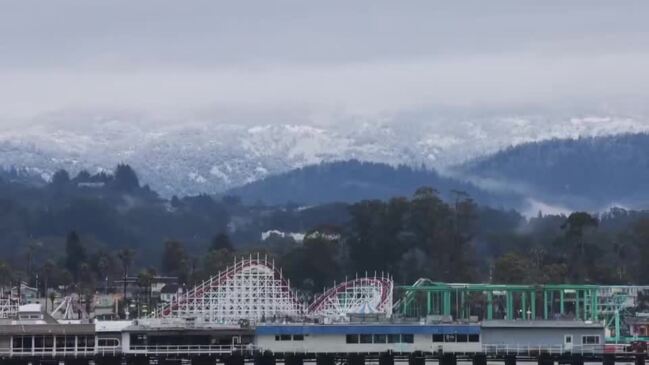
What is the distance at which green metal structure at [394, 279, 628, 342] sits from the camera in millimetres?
152000

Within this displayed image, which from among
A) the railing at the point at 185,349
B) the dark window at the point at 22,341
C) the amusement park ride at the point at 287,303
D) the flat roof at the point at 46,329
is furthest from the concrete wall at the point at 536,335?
the dark window at the point at 22,341

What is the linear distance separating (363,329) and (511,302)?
32.7m

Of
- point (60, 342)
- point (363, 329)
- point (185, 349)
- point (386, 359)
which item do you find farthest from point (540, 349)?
point (60, 342)

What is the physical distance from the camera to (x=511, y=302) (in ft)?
515

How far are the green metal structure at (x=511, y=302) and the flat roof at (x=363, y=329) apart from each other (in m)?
12.0

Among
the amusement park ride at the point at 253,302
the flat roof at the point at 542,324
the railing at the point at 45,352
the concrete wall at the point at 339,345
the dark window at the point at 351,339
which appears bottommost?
the railing at the point at 45,352

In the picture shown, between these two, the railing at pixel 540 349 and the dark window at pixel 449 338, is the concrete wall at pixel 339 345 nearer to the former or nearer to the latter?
the dark window at pixel 449 338

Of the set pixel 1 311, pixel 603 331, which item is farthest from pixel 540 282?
pixel 1 311

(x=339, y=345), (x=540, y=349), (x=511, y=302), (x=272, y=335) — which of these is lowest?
(x=540, y=349)

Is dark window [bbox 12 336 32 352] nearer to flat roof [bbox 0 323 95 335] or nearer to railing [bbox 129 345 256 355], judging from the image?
flat roof [bbox 0 323 95 335]

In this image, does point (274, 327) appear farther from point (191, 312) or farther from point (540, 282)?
point (540, 282)

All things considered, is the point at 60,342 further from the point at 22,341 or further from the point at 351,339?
the point at 351,339

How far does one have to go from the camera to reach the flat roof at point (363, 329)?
411ft

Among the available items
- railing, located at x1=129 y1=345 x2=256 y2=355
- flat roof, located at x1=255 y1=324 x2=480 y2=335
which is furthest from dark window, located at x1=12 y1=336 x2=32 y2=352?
flat roof, located at x1=255 y1=324 x2=480 y2=335
